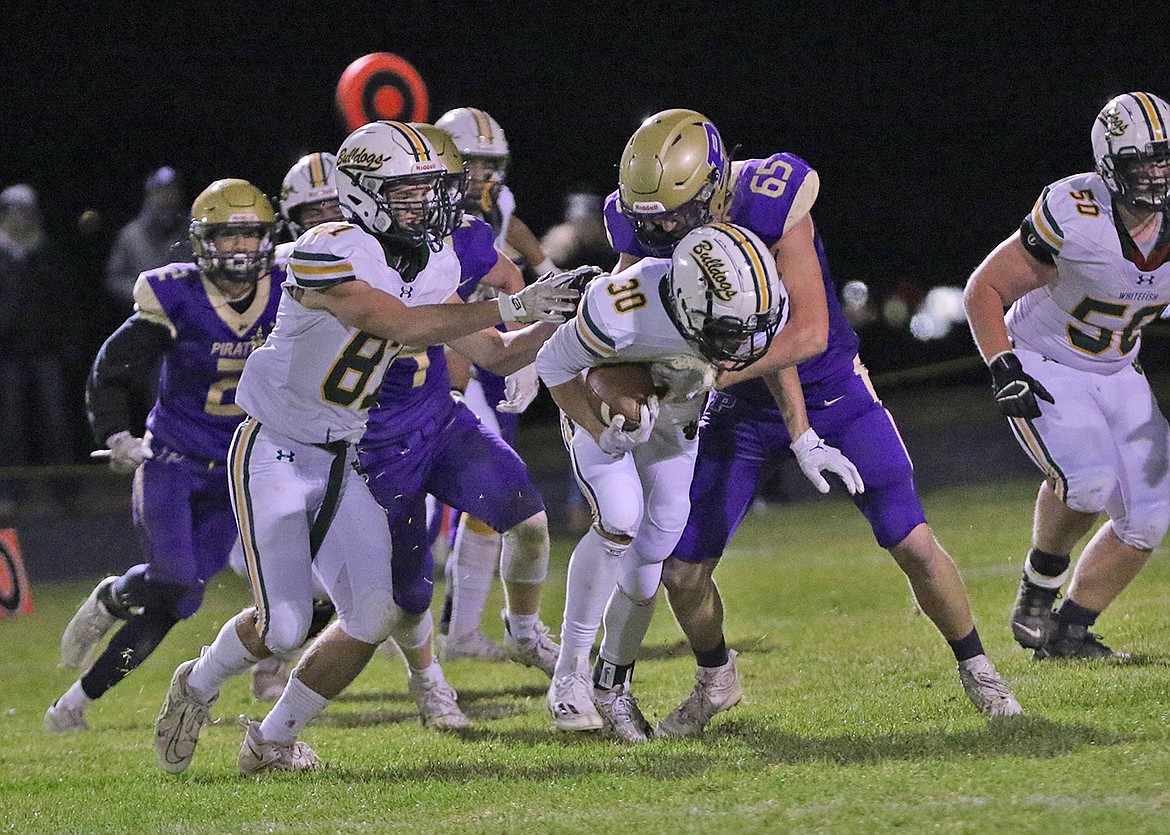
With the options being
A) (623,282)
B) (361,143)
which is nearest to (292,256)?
(361,143)

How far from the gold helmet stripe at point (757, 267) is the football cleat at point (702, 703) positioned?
4.03ft

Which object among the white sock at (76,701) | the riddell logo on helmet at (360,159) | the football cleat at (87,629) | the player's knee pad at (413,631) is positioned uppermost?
the riddell logo on helmet at (360,159)

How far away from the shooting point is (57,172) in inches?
504

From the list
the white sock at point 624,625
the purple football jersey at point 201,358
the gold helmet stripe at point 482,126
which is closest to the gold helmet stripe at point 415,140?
the purple football jersey at point 201,358

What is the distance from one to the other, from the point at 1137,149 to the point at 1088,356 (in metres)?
0.77

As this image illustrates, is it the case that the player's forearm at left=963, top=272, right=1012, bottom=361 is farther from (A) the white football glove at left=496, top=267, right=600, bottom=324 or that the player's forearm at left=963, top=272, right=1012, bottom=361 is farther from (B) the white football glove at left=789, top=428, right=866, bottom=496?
(A) the white football glove at left=496, top=267, right=600, bottom=324

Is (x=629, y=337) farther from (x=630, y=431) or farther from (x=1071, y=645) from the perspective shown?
(x=1071, y=645)

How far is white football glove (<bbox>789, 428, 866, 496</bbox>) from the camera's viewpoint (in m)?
4.29

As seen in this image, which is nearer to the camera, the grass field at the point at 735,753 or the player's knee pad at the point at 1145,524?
the grass field at the point at 735,753

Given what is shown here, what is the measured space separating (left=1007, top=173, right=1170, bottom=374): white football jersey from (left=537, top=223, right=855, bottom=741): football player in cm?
124

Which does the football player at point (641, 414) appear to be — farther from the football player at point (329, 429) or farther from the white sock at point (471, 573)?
the white sock at point (471, 573)

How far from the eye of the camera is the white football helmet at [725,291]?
13.1ft

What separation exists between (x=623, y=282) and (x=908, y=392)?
9.08m

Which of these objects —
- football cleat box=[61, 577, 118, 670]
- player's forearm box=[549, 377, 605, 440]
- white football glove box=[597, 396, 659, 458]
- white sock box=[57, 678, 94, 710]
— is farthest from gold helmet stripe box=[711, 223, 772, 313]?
white sock box=[57, 678, 94, 710]
